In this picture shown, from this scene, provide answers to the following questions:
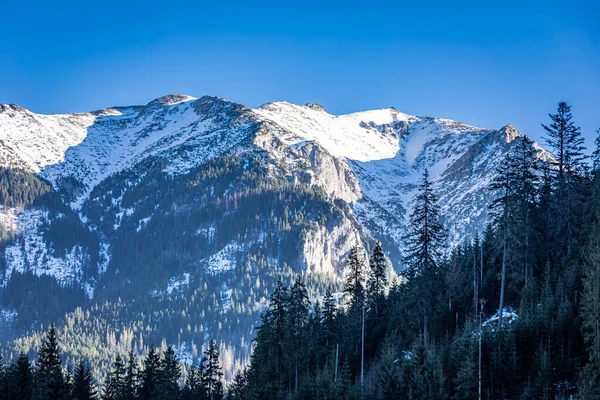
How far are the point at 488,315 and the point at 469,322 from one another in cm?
1075

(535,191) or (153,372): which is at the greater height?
(535,191)

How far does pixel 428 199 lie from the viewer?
60.2 meters

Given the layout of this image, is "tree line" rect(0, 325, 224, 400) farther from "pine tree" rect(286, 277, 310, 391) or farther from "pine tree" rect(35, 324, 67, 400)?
"pine tree" rect(286, 277, 310, 391)

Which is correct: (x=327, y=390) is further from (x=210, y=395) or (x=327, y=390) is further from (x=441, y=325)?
(x=210, y=395)

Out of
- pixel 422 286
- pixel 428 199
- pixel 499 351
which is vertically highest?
pixel 428 199

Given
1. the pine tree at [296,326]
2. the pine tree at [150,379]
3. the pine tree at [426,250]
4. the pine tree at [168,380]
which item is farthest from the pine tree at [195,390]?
the pine tree at [426,250]

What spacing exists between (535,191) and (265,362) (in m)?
36.4

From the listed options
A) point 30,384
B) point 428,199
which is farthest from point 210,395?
point 428,199

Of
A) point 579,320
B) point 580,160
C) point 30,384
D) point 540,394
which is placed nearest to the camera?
point 540,394

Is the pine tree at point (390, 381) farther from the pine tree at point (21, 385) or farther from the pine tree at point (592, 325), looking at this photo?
the pine tree at point (21, 385)

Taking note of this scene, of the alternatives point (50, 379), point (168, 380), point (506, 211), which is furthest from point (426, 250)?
point (50, 379)

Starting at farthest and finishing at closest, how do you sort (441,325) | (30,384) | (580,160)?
1. (30,384)
2. (441,325)
3. (580,160)

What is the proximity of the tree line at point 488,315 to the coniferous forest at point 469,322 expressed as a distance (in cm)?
13

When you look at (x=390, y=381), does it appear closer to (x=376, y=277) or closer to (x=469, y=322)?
(x=469, y=322)
